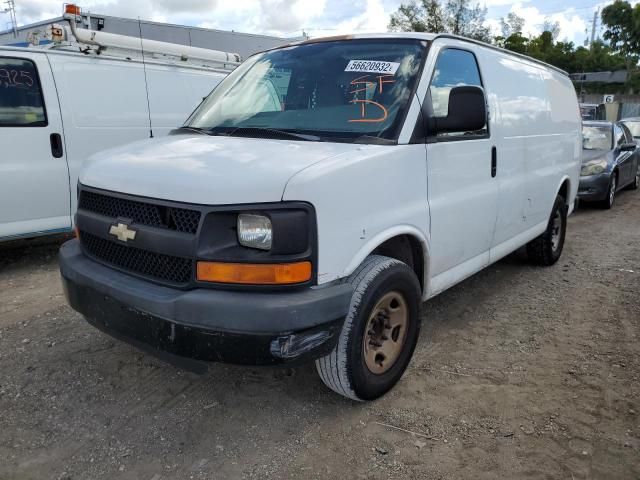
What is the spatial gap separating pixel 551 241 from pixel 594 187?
440 cm

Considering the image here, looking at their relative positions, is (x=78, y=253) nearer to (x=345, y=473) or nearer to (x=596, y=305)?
(x=345, y=473)

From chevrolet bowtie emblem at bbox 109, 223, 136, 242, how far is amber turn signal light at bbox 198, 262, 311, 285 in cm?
48

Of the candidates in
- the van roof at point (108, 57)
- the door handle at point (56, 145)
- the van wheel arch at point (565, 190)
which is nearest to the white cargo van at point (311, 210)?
the van wheel arch at point (565, 190)

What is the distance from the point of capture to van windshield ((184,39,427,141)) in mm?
3107

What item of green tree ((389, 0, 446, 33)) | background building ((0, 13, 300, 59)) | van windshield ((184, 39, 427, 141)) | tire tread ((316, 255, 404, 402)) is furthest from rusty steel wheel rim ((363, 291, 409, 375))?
green tree ((389, 0, 446, 33))

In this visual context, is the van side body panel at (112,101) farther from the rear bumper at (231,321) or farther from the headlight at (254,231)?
the headlight at (254,231)

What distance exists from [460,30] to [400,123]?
3079 cm

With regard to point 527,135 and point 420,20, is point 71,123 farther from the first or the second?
point 420,20

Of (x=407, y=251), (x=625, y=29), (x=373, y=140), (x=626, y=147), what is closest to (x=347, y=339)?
(x=407, y=251)

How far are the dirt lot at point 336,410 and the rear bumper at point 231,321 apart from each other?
0.32m

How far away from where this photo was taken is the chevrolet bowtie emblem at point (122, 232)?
2689 millimetres

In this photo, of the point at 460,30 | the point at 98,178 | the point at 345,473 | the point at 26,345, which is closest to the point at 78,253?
the point at 98,178

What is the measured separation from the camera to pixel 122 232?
2.73 m

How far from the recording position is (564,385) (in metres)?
3.36
